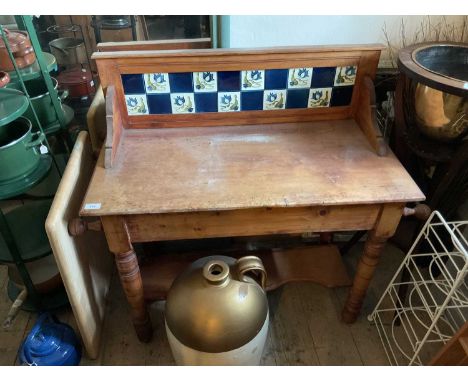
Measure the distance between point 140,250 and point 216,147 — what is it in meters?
0.79

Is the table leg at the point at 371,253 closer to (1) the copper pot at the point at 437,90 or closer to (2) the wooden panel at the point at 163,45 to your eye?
(1) the copper pot at the point at 437,90

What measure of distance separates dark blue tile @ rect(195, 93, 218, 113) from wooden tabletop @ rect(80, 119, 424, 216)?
0.06 metres

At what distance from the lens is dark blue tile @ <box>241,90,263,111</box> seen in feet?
4.06

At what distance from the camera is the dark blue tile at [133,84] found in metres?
1.17

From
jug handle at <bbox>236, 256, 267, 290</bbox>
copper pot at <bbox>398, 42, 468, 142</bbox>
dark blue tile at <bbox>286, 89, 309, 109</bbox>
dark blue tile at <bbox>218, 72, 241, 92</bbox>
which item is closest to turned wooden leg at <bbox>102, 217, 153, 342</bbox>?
jug handle at <bbox>236, 256, 267, 290</bbox>

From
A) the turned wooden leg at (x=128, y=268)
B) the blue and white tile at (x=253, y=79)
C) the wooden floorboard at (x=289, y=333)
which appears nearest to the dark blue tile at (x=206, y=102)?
the blue and white tile at (x=253, y=79)

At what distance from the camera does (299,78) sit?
1.22 m

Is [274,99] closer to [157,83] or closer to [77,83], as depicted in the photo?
[157,83]

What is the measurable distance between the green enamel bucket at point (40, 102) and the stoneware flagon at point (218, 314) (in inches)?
30.6

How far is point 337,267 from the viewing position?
1.62 m

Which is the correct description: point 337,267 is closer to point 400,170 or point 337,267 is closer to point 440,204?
point 440,204

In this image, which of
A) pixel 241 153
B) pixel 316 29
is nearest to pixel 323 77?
pixel 316 29

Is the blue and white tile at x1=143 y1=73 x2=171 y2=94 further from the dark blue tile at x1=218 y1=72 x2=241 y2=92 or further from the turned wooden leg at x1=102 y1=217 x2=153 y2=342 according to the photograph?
the turned wooden leg at x1=102 y1=217 x2=153 y2=342
